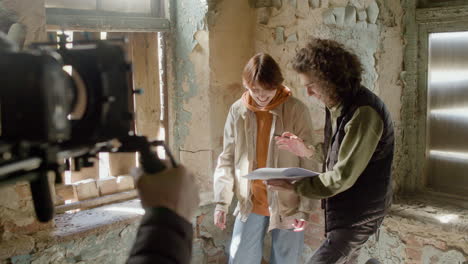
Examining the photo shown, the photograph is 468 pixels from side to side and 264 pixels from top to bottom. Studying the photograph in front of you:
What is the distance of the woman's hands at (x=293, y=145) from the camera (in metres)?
2.31

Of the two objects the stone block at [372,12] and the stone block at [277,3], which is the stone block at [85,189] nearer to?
the stone block at [277,3]

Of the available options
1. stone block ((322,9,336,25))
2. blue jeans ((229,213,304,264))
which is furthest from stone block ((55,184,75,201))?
stone block ((322,9,336,25))

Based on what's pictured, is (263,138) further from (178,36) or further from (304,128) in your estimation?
(178,36)

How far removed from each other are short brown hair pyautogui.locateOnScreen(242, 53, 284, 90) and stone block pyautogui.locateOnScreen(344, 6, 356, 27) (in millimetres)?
661

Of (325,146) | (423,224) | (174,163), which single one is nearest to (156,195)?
(174,163)

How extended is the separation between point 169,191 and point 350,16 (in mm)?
2051

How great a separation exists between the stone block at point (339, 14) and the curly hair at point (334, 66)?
78 cm

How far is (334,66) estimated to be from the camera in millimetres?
1979

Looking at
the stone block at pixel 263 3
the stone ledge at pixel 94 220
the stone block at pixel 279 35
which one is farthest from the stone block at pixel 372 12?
the stone ledge at pixel 94 220

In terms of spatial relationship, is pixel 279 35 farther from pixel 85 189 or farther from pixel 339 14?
pixel 85 189

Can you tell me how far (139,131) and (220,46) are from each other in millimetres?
747

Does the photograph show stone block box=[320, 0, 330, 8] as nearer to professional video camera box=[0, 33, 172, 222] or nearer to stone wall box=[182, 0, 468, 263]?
stone wall box=[182, 0, 468, 263]

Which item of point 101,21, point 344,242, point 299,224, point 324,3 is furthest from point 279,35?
point 344,242

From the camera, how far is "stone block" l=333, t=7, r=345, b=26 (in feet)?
9.00
